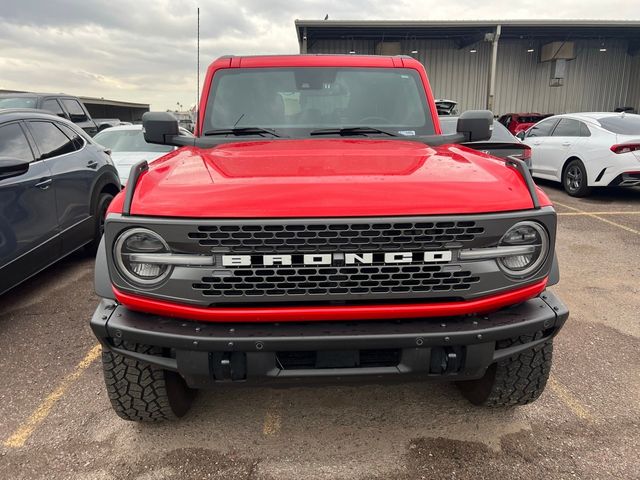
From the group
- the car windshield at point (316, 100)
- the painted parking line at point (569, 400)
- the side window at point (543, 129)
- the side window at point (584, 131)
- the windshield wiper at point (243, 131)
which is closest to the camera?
the painted parking line at point (569, 400)

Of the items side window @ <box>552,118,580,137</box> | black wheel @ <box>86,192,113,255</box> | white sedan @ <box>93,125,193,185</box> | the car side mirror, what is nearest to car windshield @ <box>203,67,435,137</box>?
the car side mirror

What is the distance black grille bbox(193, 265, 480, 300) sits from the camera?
76.1 inches

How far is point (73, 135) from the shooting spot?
5.10 meters

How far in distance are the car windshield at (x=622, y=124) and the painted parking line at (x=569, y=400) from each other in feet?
23.2

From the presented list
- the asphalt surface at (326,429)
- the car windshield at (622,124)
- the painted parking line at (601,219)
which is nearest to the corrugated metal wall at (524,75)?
the car windshield at (622,124)

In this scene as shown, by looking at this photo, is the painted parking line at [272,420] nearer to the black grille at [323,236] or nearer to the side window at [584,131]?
the black grille at [323,236]

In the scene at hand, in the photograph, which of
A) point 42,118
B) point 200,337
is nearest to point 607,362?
point 200,337

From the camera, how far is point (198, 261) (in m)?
1.93

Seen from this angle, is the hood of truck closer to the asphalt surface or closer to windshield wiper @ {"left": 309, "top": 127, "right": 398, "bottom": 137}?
windshield wiper @ {"left": 309, "top": 127, "right": 398, "bottom": 137}

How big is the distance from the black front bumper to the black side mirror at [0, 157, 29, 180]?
2.13 meters

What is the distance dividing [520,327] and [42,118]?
4.58 meters

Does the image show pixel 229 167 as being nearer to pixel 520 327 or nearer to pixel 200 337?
pixel 200 337

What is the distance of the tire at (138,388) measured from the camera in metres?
2.29

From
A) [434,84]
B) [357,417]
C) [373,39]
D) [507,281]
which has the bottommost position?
[357,417]
